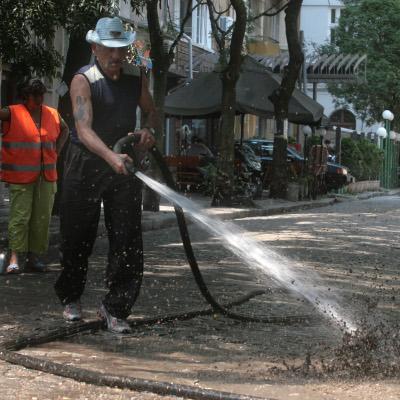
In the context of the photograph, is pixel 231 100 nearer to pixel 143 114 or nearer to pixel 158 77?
pixel 158 77

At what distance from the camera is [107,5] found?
41.1 ft

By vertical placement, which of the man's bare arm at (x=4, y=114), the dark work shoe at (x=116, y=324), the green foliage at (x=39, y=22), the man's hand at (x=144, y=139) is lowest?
the dark work shoe at (x=116, y=324)

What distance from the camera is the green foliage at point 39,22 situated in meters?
11.8

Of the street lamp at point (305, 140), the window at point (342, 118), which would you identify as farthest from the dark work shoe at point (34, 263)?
the window at point (342, 118)

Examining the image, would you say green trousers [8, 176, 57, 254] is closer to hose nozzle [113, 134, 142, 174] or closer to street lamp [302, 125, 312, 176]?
hose nozzle [113, 134, 142, 174]

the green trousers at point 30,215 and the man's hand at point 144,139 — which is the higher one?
the man's hand at point 144,139

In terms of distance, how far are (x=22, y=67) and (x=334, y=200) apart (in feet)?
56.0

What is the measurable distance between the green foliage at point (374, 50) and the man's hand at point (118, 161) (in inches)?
1789

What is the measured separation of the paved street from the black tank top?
50.2 inches

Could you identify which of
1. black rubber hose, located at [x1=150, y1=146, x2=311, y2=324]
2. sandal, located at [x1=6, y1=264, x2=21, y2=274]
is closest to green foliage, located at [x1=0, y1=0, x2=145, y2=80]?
sandal, located at [x1=6, y1=264, x2=21, y2=274]

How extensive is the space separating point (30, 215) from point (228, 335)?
3497 millimetres

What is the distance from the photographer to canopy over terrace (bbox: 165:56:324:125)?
87.0ft

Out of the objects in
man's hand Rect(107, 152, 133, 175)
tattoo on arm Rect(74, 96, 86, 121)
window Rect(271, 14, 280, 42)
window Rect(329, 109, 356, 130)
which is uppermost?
window Rect(271, 14, 280, 42)

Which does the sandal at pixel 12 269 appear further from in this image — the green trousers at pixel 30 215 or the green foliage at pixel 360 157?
the green foliage at pixel 360 157
